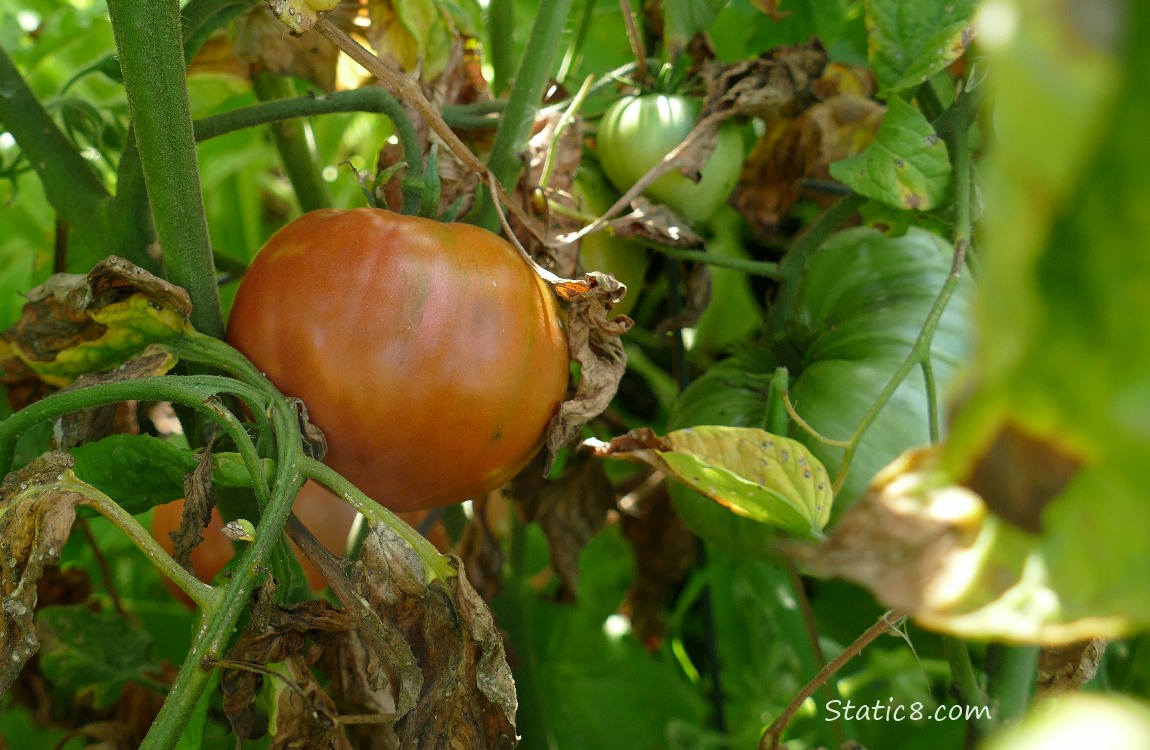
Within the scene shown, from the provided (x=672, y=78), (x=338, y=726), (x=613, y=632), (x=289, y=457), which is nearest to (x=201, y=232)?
(x=289, y=457)

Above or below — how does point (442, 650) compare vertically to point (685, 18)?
below

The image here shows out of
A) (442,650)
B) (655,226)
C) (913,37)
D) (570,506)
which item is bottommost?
(570,506)

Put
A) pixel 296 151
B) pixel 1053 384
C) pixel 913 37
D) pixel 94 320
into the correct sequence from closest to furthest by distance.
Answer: pixel 1053 384, pixel 94 320, pixel 913 37, pixel 296 151

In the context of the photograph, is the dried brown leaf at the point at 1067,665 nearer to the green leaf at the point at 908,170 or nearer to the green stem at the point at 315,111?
the green leaf at the point at 908,170

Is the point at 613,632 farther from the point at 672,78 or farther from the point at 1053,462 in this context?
the point at 1053,462

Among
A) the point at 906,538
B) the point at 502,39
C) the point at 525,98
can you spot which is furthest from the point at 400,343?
the point at 502,39

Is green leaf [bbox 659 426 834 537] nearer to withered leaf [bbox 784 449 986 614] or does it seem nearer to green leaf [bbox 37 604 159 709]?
withered leaf [bbox 784 449 986 614]

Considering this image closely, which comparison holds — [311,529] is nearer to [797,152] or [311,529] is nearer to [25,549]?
[25,549]

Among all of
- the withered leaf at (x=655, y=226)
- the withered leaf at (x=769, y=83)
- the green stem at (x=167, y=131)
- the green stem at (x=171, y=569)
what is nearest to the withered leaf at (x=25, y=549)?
the green stem at (x=171, y=569)
